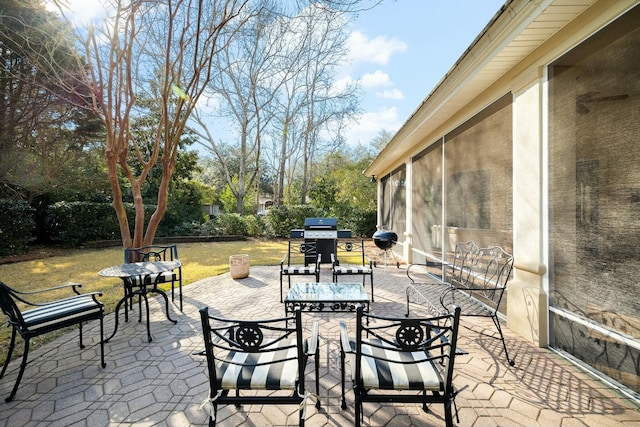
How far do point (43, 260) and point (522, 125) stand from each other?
1194cm

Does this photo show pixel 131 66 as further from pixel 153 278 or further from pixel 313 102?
pixel 313 102

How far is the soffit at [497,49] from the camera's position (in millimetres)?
2322

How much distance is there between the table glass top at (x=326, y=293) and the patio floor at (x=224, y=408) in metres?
0.44

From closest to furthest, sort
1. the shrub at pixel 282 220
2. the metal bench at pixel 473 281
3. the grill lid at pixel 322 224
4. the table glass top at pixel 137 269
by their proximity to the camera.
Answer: the table glass top at pixel 137 269
the metal bench at pixel 473 281
the grill lid at pixel 322 224
the shrub at pixel 282 220

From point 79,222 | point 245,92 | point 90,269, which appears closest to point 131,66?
A: point 90,269

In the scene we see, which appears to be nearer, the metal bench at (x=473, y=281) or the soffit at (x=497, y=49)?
the soffit at (x=497, y=49)

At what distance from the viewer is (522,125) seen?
3.09 m

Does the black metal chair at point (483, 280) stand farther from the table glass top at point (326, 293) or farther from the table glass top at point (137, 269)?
the table glass top at point (137, 269)

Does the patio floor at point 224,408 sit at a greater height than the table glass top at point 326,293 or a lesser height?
lesser

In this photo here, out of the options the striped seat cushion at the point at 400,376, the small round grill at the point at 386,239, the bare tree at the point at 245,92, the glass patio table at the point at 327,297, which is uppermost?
the bare tree at the point at 245,92

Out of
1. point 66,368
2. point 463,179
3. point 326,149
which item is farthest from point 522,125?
point 326,149

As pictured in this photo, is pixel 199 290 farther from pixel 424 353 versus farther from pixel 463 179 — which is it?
pixel 463 179

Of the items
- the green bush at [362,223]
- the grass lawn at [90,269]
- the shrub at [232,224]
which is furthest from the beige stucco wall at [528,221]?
the shrub at [232,224]

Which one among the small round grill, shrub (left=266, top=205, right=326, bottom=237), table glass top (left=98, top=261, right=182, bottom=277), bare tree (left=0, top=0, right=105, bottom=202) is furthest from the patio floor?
shrub (left=266, top=205, right=326, bottom=237)
